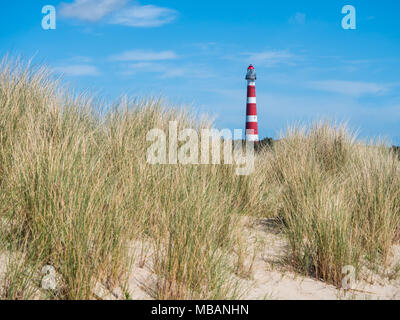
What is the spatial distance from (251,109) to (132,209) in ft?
50.6

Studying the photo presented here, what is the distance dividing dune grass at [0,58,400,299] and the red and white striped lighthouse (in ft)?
39.9

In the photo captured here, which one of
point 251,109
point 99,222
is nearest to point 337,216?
point 99,222

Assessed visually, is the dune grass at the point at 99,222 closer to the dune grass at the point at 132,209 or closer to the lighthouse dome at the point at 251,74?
the dune grass at the point at 132,209

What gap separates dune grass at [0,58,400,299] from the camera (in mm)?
2883

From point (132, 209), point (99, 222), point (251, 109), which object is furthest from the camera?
point (251, 109)

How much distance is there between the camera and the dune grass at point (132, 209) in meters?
2.88

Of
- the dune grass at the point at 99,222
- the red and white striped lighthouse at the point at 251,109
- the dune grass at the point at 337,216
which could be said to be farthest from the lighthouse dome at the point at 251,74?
the dune grass at the point at 99,222

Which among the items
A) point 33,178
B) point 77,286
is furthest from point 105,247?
point 33,178

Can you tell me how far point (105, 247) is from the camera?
9.70 feet

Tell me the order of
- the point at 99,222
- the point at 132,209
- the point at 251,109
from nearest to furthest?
the point at 99,222
the point at 132,209
the point at 251,109

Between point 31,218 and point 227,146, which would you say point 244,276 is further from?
point 227,146

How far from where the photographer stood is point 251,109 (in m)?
18.5

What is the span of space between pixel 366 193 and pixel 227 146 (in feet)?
7.33

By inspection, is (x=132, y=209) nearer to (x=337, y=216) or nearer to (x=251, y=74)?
(x=337, y=216)
